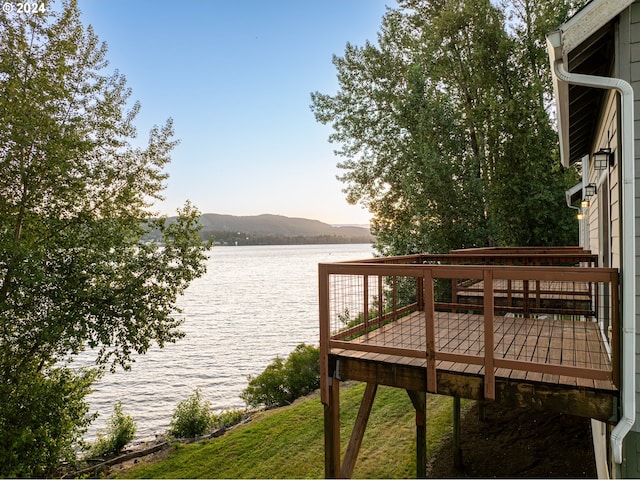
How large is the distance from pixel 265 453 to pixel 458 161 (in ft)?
40.6

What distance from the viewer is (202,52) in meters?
20.9

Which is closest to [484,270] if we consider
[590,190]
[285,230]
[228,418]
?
[590,190]

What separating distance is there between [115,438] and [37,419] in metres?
4.42

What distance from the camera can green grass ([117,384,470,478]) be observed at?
8.09m

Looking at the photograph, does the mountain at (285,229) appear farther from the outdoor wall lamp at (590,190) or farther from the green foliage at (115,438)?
the outdoor wall lamp at (590,190)

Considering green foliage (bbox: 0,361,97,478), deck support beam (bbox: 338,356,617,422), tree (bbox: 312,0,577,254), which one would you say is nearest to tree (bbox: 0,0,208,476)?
green foliage (bbox: 0,361,97,478)

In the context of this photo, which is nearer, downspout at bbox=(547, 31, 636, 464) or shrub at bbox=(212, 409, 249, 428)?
downspout at bbox=(547, 31, 636, 464)

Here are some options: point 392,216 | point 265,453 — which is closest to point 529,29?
point 392,216

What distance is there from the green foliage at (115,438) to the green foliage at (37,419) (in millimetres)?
2624

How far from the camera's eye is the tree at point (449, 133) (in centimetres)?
1541

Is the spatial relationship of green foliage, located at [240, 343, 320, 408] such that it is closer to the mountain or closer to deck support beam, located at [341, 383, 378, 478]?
deck support beam, located at [341, 383, 378, 478]

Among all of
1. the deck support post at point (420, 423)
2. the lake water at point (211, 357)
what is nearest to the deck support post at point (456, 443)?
the deck support post at point (420, 423)

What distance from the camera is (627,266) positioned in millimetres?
2980

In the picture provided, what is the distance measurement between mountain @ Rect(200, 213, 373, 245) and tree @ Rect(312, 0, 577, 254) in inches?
3244
